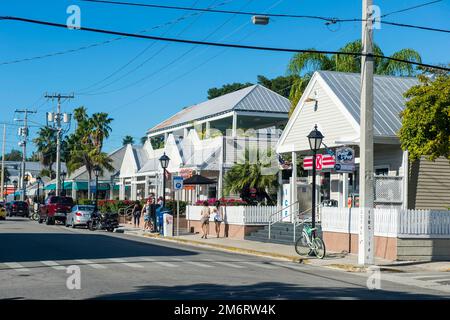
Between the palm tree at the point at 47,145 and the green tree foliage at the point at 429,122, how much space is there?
73097 mm

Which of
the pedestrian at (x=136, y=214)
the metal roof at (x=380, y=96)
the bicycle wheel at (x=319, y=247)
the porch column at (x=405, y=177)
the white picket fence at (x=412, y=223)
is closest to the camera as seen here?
the white picket fence at (x=412, y=223)

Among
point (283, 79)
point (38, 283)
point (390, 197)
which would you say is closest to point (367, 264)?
point (390, 197)

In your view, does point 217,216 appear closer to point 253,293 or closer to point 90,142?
point 253,293

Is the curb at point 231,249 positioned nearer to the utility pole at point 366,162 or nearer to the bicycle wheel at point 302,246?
the bicycle wheel at point 302,246

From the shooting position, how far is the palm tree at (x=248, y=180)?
114ft

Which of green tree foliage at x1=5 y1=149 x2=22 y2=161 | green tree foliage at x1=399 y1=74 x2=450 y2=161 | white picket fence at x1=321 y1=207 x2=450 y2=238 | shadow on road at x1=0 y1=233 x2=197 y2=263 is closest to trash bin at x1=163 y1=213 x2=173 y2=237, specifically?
shadow on road at x1=0 y1=233 x2=197 y2=263

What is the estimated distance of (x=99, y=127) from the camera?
2734 inches

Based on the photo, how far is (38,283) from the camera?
13.4 meters

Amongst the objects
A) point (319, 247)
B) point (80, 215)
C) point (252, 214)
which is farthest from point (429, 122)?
point (80, 215)

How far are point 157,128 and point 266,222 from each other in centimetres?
3011

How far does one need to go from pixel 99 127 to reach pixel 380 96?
45712mm

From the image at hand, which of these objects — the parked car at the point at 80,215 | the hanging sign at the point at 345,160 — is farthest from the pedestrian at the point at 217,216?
the parked car at the point at 80,215

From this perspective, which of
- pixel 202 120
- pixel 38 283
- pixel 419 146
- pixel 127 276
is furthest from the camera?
pixel 202 120

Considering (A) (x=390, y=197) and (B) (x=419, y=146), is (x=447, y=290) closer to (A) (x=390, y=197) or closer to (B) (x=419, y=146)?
(B) (x=419, y=146)
